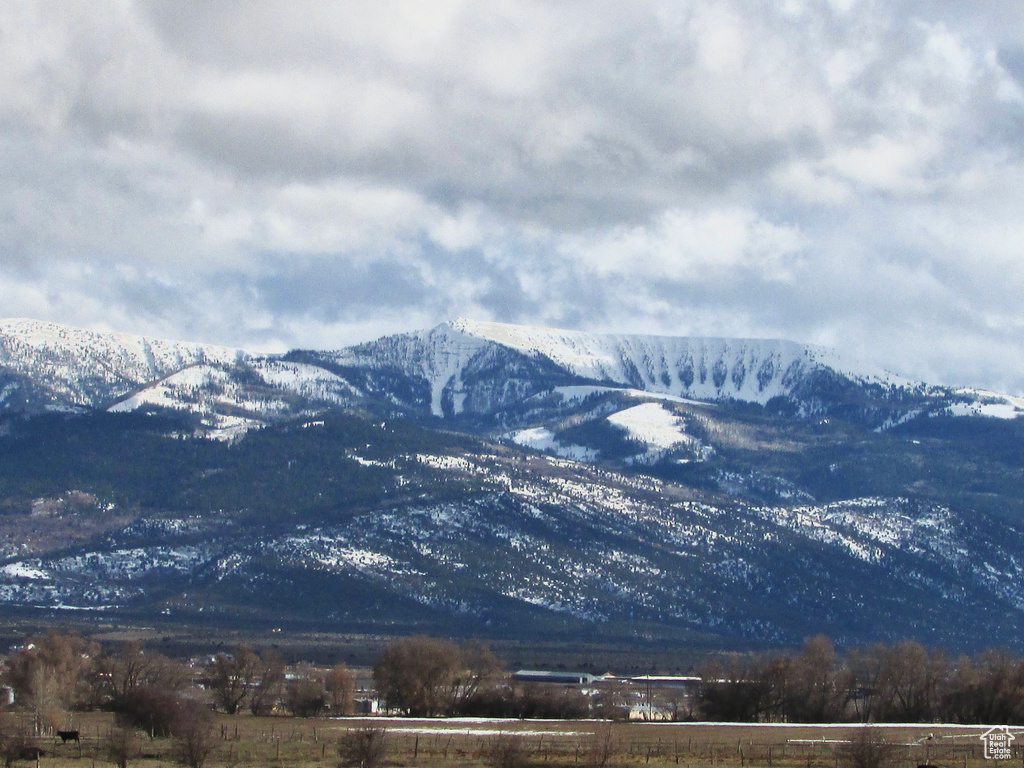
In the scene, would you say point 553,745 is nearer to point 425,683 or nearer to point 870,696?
point 425,683

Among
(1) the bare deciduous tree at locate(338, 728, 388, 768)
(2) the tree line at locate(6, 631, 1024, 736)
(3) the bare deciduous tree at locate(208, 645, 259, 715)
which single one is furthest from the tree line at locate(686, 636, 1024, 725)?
(1) the bare deciduous tree at locate(338, 728, 388, 768)

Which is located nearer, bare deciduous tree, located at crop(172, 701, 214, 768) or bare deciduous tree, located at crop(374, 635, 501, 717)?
bare deciduous tree, located at crop(172, 701, 214, 768)

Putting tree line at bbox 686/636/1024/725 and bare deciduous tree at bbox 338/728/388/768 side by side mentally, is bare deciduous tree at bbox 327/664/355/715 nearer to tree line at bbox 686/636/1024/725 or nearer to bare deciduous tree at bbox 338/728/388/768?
tree line at bbox 686/636/1024/725

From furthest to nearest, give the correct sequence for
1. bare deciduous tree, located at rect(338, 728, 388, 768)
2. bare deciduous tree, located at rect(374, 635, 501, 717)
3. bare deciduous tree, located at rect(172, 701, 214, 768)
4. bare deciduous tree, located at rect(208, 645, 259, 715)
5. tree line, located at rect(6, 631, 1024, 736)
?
bare deciduous tree, located at rect(374, 635, 501, 717) → bare deciduous tree, located at rect(208, 645, 259, 715) → tree line, located at rect(6, 631, 1024, 736) → bare deciduous tree, located at rect(338, 728, 388, 768) → bare deciduous tree, located at rect(172, 701, 214, 768)

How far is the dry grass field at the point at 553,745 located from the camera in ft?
416

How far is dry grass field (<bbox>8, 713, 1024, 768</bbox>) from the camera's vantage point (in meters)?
127

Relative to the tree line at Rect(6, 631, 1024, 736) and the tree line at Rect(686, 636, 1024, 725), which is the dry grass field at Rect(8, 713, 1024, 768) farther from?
the tree line at Rect(686, 636, 1024, 725)

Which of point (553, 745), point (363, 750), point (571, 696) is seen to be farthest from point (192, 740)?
point (571, 696)

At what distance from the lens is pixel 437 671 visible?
197 meters

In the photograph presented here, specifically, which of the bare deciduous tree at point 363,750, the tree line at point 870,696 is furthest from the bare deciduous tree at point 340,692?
the bare deciduous tree at point 363,750

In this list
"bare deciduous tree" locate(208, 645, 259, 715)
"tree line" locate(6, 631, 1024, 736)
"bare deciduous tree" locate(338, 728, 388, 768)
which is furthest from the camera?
"bare deciduous tree" locate(208, 645, 259, 715)

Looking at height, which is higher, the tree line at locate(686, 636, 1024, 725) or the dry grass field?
the tree line at locate(686, 636, 1024, 725)

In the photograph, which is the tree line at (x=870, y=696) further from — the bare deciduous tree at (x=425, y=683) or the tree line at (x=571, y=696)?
the bare deciduous tree at (x=425, y=683)

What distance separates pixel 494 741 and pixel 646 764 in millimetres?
16181
